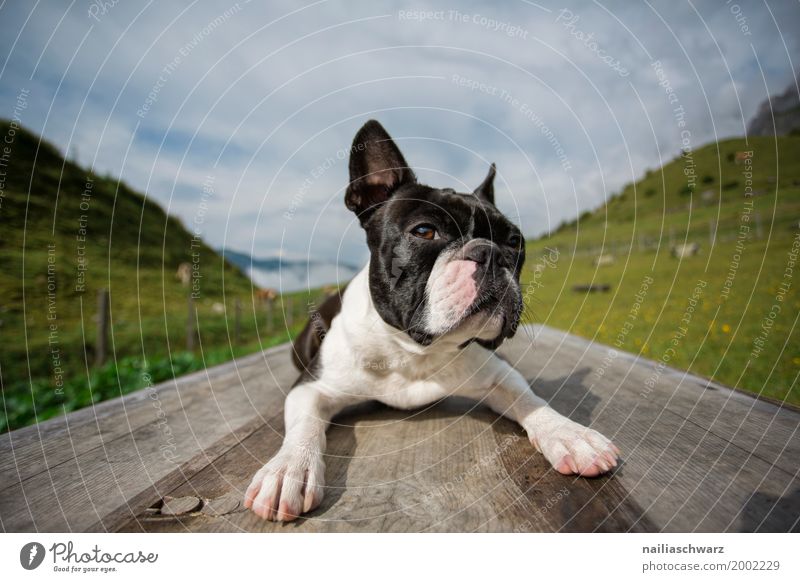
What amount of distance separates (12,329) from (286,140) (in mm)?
11054

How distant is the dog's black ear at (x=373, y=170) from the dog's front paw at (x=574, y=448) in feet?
7.95

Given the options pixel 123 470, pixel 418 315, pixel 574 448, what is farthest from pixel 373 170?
pixel 123 470

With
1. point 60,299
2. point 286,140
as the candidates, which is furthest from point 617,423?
point 60,299

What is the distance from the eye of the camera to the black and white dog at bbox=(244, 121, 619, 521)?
286 cm

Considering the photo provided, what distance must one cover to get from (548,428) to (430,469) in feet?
2.63

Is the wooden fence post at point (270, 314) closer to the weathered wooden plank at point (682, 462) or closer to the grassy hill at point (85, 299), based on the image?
the grassy hill at point (85, 299)

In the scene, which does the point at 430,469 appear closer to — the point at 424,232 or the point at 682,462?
the point at 682,462

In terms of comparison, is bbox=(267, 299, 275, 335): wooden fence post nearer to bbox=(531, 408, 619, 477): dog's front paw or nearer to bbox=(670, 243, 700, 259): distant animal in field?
bbox=(531, 408, 619, 477): dog's front paw

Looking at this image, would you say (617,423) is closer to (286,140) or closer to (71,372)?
(286,140)

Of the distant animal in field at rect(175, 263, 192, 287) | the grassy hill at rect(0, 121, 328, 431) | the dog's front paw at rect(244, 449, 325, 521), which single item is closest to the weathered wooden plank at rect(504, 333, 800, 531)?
the dog's front paw at rect(244, 449, 325, 521)

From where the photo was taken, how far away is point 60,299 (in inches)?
A: 488

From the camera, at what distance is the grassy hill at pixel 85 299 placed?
6.17 meters
